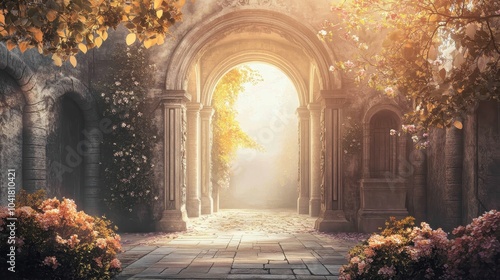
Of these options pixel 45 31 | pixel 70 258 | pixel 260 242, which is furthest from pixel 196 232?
pixel 45 31

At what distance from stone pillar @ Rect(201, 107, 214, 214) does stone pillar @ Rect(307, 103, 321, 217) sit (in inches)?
127

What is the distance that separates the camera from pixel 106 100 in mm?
11125

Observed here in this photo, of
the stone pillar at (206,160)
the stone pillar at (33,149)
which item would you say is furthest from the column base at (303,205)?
the stone pillar at (33,149)

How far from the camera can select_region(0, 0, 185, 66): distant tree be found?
3.95 meters

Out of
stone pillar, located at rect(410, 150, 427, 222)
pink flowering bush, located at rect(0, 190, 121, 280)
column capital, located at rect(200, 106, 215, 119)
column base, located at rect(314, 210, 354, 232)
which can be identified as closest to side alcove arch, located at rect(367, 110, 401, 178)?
stone pillar, located at rect(410, 150, 427, 222)

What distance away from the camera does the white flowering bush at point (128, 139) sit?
1117cm

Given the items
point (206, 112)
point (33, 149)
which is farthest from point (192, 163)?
point (33, 149)

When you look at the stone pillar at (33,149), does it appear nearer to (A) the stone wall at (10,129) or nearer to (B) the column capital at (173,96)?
→ (A) the stone wall at (10,129)

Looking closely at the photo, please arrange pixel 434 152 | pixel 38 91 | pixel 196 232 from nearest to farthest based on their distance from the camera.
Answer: pixel 38 91 → pixel 434 152 → pixel 196 232

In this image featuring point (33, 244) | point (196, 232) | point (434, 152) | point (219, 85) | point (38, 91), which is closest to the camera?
point (33, 244)

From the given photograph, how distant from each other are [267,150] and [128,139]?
20.0 meters

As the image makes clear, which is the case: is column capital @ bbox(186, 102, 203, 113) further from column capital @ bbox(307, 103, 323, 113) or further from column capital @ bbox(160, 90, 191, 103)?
column capital @ bbox(160, 90, 191, 103)

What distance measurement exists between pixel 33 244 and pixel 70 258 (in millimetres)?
367

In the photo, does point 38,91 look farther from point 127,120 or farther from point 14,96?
point 127,120
